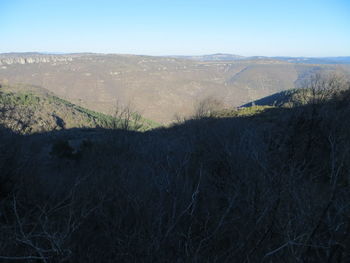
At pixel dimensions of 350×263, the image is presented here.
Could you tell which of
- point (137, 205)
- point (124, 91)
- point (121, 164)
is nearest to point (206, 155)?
point (121, 164)

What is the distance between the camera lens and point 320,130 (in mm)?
9594

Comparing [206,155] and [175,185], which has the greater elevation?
[175,185]

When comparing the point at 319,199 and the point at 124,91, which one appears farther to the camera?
the point at 124,91

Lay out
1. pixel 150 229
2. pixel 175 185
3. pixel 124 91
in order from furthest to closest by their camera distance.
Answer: pixel 124 91
pixel 175 185
pixel 150 229

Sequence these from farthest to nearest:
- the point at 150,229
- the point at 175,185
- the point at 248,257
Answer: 1. the point at 175,185
2. the point at 150,229
3. the point at 248,257

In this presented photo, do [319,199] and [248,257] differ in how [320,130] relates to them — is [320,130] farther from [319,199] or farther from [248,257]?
[248,257]

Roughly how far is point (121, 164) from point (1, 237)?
171 inches

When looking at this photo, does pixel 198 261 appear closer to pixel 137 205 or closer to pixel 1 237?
pixel 137 205

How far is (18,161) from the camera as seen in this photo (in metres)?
8.42

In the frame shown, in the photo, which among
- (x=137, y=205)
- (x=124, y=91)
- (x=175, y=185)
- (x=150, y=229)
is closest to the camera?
(x=150, y=229)

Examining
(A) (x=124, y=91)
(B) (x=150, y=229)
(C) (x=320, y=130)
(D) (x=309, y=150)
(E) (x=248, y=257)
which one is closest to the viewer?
(E) (x=248, y=257)

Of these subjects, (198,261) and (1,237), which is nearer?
(198,261)

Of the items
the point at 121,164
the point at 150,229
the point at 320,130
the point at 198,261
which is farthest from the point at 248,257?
the point at 320,130

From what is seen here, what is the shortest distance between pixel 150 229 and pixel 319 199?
10.3ft
